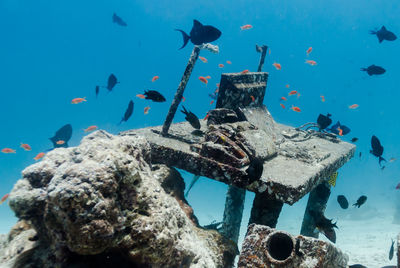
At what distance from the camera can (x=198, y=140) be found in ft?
18.2

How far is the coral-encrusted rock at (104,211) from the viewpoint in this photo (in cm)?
211

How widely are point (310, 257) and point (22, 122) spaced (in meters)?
79.7

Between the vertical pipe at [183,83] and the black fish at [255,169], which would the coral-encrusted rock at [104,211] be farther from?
the vertical pipe at [183,83]

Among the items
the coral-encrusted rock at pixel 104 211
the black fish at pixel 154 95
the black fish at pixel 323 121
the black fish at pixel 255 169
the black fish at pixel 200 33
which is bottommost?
the coral-encrusted rock at pixel 104 211

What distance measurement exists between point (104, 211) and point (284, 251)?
81.0 inches

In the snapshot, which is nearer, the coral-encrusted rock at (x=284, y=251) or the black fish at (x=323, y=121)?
the coral-encrusted rock at (x=284, y=251)

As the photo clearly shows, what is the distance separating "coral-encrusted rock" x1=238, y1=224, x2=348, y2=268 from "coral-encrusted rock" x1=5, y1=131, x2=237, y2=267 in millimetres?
644

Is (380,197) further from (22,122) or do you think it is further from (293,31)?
(293,31)

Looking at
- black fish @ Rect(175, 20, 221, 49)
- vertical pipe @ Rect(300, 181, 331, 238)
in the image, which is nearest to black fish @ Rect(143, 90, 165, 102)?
black fish @ Rect(175, 20, 221, 49)

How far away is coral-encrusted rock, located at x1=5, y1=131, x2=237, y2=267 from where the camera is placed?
2.11 metres

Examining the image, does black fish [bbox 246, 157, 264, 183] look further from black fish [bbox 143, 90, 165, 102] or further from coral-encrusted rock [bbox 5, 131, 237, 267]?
black fish [bbox 143, 90, 165, 102]

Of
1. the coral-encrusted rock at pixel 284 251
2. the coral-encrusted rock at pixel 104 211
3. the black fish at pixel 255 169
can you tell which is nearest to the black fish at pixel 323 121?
the black fish at pixel 255 169

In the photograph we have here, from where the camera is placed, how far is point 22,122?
6712 centimetres

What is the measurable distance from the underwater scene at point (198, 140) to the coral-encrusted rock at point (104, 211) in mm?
14
